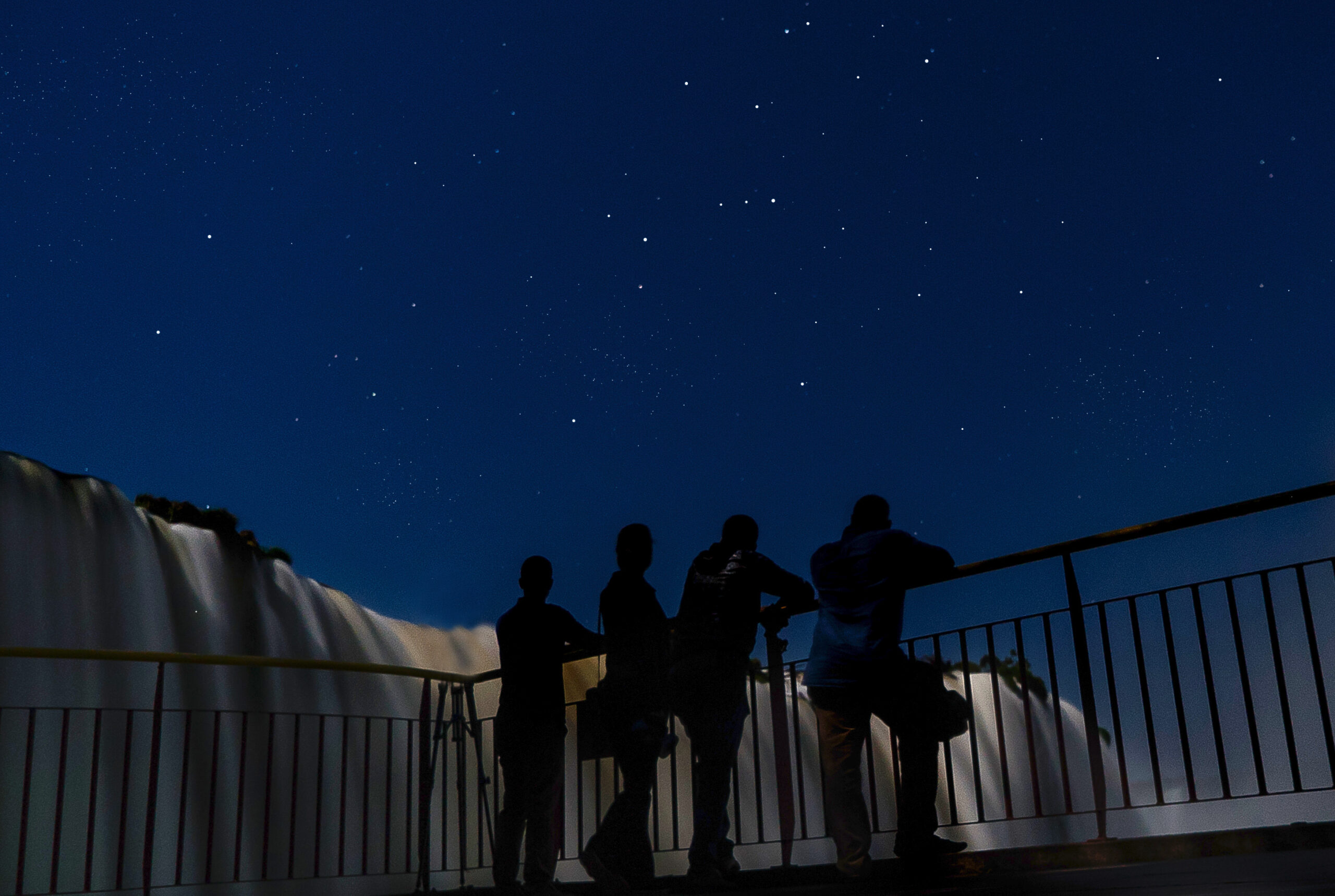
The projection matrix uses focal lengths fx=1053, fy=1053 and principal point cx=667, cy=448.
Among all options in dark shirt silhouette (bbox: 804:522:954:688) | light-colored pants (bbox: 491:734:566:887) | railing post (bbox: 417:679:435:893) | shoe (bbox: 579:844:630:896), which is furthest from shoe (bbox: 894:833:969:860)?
railing post (bbox: 417:679:435:893)

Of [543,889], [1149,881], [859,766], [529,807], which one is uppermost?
[859,766]

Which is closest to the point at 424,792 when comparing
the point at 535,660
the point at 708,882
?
the point at 535,660

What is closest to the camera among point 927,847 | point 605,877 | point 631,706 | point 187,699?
point 927,847

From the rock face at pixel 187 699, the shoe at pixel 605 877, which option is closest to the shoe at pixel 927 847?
the shoe at pixel 605 877

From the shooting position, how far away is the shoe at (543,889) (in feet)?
14.1

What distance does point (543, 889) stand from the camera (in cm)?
436

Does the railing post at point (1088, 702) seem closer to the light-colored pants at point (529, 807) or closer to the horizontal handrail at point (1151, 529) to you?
the horizontal handrail at point (1151, 529)

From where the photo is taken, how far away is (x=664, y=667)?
425 cm

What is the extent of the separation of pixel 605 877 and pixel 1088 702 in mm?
2011

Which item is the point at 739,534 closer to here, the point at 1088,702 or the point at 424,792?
the point at 1088,702

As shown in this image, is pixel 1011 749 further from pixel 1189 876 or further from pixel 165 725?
pixel 1189 876

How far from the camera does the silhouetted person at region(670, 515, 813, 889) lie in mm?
4012

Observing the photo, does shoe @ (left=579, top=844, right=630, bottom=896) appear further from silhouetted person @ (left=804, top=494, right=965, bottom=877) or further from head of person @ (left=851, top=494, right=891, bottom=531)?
head of person @ (left=851, top=494, right=891, bottom=531)

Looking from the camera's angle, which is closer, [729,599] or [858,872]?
[858,872]
